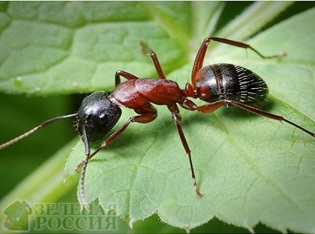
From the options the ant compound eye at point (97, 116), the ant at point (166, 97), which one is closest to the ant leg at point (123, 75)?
the ant at point (166, 97)

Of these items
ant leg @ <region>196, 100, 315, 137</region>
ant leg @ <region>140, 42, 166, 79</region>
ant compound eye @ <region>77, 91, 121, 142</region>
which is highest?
ant leg @ <region>196, 100, 315, 137</region>

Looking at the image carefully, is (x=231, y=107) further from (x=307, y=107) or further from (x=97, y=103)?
(x=97, y=103)

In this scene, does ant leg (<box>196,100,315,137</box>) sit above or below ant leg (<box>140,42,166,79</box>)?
above

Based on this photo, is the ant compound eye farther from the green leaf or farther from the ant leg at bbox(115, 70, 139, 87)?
the ant leg at bbox(115, 70, 139, 87)

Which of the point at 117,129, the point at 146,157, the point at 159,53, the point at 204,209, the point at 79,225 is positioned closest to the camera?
the point at 204,209

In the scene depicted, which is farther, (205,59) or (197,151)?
(205,59)

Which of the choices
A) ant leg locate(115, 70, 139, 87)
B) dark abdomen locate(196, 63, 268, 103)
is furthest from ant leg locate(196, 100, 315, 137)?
ant leg locate(115, 70, 139, 87)

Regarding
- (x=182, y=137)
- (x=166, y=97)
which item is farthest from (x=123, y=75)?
(x=182, y=137)

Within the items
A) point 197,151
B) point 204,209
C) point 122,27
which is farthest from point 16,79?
point 204,209
